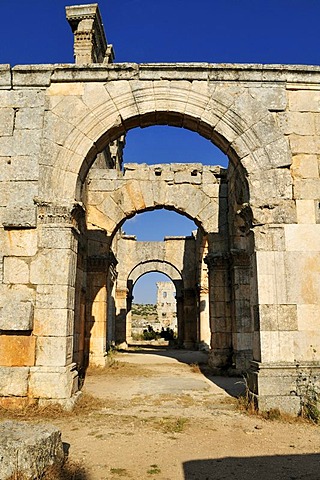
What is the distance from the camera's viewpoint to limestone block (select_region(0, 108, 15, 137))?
6.25 m

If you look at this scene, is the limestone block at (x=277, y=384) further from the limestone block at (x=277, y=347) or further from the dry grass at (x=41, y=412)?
the dry grass at (x=41, y=412)

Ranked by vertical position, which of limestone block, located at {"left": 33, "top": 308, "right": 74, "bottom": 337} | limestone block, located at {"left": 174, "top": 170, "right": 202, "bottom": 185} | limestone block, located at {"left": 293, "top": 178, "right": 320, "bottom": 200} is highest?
limestone block, located at {"left": 174, "top": 170, "right": 202, "bottom": 185}

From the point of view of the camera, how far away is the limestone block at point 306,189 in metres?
6.05

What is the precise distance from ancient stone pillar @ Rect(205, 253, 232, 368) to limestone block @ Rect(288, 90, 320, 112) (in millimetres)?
4820

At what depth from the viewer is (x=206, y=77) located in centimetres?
639

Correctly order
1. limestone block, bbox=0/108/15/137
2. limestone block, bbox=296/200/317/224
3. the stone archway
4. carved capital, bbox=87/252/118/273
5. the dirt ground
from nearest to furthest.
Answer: the dirt ground, limestone block, bbox=296/200/317/224, limestone block, bbox=0/108/15/137, carved capital, bbox=87/252/118/273, the stone archway

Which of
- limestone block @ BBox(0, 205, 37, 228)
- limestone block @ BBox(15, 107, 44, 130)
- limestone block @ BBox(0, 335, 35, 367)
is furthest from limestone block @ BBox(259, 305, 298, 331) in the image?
limestone block @ BBox(15, 107, 44, 130)

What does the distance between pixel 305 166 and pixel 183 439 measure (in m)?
4.20

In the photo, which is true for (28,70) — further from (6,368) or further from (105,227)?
(105,227)

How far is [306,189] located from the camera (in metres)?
6.07

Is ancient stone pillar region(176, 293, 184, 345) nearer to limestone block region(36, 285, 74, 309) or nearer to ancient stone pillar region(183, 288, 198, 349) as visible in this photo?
ancient stone pillar region(183, 288, 198, 349)

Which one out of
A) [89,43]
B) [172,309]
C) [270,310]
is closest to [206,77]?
[270,310]

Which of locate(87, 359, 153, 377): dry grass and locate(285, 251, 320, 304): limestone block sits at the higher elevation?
locate(285, 251, 320, 304): limestone block

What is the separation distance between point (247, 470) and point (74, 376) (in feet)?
9.79
